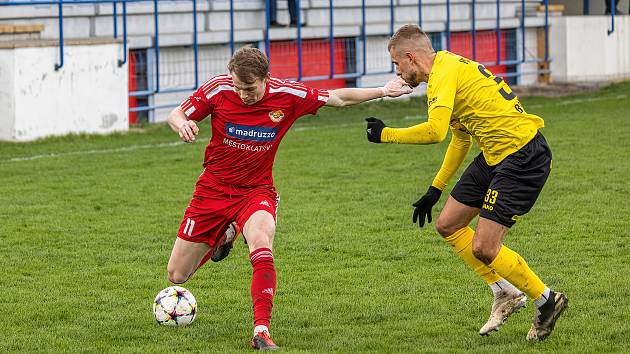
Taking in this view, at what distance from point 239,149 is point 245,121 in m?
0.18

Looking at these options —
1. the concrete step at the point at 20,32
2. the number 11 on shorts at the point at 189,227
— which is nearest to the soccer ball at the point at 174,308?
the number 11 on shorts at the point at 189,227

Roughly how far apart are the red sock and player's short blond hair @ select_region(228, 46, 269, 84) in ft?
3.12

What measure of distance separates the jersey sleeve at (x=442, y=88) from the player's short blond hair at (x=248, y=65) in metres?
0.93

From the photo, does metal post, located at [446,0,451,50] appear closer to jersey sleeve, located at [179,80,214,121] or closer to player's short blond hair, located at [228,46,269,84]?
jersey sleeve, located at [179,80,214,121]

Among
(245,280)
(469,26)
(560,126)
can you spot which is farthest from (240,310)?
(469,26)

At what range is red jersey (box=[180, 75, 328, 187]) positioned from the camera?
22.9 feet

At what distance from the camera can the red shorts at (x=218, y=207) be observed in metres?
7.04

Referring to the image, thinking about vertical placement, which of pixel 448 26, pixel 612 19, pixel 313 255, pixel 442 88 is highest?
pixel 612 19

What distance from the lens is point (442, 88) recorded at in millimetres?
6316

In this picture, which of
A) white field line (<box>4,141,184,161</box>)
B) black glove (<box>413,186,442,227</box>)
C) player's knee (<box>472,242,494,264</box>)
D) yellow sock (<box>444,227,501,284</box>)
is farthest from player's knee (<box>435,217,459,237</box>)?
white field line (<box>4,141,184,161</box>)

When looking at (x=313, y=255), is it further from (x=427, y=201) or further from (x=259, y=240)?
(x=259, y=240)

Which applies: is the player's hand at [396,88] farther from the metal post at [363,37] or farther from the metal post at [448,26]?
the metal post at [448,26]

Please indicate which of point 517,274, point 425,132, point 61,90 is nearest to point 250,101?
point 425,132

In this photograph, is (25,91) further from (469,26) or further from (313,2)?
(469,26)
